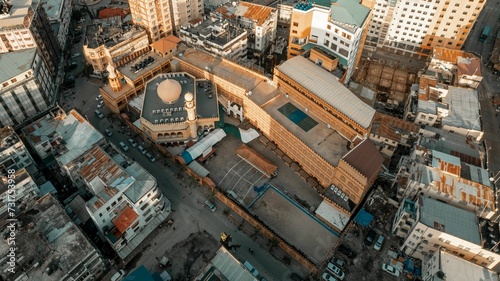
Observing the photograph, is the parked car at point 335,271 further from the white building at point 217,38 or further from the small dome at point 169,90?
the white building at point 217,38

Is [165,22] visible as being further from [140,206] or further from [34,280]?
[34,280]

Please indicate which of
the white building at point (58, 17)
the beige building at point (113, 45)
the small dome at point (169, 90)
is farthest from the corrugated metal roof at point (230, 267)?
the white building at point (58, 17)

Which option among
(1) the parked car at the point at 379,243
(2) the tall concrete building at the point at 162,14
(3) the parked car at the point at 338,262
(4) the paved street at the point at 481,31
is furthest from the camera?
(4) the paved street at the point at 481,31

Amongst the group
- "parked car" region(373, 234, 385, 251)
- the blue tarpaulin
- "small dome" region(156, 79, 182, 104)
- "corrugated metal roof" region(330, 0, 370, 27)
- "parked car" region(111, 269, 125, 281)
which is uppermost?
"corrugated metal roof" region(330, 0, 370, 27)

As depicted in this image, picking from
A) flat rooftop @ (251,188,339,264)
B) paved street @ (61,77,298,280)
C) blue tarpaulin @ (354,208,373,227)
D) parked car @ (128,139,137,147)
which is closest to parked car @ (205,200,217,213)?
paved street @ (61,77,298,280)

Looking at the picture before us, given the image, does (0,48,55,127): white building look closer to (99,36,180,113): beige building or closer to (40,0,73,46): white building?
(99,36,180,113): beige building

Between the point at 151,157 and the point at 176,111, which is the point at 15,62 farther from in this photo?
the point at 176,111
